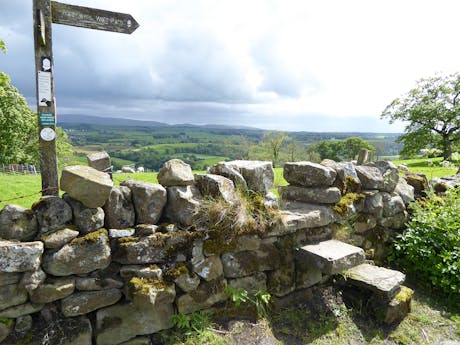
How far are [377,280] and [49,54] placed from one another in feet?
18.8

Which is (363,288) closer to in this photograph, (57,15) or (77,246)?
(77,246)

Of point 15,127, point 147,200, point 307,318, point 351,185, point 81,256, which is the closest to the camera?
point 81,256

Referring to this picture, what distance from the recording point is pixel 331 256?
4.24 metres

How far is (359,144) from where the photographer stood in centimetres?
6594

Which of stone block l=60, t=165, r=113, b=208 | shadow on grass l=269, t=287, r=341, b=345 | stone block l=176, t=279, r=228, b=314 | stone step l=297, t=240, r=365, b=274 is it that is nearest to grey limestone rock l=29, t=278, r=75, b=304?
stone block l=60, t=165, r=113, b=208

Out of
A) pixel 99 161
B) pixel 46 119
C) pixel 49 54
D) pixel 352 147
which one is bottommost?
pixel 352 147

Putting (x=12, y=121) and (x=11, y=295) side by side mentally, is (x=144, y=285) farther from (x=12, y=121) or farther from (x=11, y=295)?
(x=12, y=121)

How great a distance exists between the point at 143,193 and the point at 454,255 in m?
5.52

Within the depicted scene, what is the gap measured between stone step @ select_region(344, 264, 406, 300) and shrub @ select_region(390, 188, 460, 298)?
1024mm

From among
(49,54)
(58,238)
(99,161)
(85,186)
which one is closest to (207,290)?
(58,238)

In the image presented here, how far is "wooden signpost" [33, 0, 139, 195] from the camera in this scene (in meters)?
3.50

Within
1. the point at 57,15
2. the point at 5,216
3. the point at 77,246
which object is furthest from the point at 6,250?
the point at 57,15

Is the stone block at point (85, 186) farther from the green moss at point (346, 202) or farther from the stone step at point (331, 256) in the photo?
the green moss at point (346, 202)

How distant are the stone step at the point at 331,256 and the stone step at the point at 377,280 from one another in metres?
0.43
